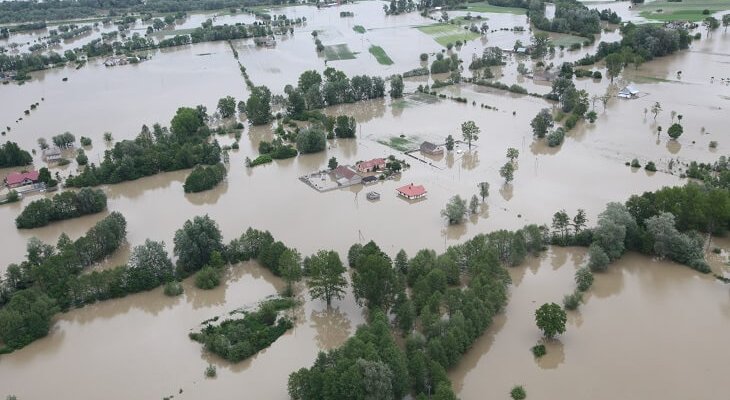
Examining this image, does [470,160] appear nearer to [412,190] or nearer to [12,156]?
[412,190]

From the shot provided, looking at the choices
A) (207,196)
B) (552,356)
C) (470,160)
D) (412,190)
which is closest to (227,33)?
(207,196)

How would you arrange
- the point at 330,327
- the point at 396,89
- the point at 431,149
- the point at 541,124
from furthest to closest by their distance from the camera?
the point at 396,89 → the point at 541,124 → the point at 431,149 → the point at 330,327

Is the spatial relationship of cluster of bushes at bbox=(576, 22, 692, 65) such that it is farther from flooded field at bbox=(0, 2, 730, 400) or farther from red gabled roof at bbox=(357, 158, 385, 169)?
red gabled roof at bbox=(357, 158, 385, 169)

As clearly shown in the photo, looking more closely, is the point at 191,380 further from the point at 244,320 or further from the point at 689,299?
the point at 689,299

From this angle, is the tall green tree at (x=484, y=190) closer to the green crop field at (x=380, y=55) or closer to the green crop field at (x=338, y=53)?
the green crop field at (x=380, y=55)

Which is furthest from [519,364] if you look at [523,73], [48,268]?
[523,73]

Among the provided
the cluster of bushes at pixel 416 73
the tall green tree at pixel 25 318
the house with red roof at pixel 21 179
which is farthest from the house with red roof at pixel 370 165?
the cluster of bushes at pixel 416 73
